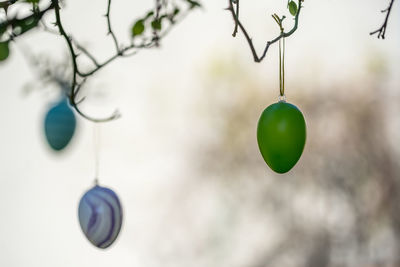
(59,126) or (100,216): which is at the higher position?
(59,126)

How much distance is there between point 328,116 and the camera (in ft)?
7.45

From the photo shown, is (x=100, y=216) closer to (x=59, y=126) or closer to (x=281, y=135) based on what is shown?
(x=59, y=126)

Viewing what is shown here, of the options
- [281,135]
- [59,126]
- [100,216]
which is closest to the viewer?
[281,135]

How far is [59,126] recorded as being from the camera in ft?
3.38

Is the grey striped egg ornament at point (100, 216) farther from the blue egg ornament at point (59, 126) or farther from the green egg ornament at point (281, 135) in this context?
the green egg ornament at point (281, 135)

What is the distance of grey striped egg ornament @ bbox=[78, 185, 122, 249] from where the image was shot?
2.94ft

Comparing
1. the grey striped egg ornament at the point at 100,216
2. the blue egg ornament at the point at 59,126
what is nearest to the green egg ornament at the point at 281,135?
the grey striped egg ornament at the point at 100,216

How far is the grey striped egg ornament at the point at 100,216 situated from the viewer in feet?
2.94

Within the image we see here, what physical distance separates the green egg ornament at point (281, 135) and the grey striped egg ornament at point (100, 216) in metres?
0.31

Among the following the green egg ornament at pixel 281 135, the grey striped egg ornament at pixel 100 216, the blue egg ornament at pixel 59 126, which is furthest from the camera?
the blue egg ornament at pixel 59 126

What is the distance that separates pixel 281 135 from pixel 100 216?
352mm

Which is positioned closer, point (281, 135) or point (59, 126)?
point (281, 135)

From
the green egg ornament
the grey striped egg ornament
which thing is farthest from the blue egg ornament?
the green egg ornament

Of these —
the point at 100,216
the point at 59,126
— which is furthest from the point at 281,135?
the point at 59,126
